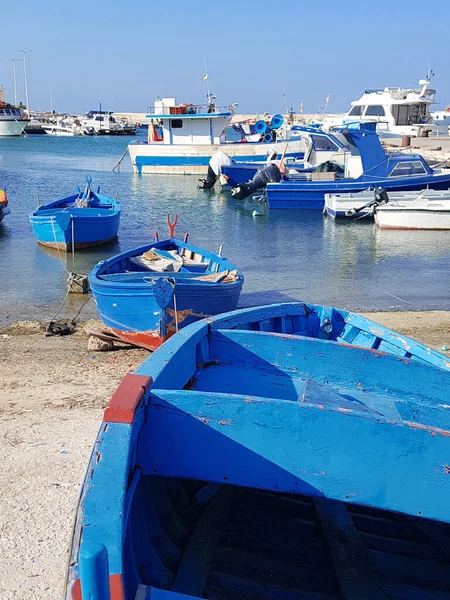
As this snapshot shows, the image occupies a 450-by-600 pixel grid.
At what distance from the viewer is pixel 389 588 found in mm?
3377

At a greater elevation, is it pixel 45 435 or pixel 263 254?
pixel 45 435

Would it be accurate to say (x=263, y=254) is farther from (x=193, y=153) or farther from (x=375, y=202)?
(x=193, y=153)

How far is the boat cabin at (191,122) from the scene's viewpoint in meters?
39.5

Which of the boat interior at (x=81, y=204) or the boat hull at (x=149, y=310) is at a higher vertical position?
the boat interior at (x=81, y=204)

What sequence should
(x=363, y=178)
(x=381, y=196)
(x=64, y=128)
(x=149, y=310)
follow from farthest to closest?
(x=64, y=128), (x=363, y=178), (x=381, y=196), (x=149, y=310)

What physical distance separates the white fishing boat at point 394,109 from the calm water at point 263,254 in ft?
71.6

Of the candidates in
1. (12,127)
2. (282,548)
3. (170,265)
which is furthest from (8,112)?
(282,548)

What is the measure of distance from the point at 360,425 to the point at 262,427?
1.58 ft

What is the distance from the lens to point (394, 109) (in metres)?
49.6

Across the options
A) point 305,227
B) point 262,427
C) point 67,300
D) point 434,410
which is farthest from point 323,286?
point 262,427

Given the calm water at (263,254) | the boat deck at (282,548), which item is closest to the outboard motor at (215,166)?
the calm water at (263,254)

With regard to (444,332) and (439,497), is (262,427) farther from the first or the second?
(444,332)

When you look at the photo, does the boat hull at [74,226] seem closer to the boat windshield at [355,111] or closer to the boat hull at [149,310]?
the boat hull at [149,310]

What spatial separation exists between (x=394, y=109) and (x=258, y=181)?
2466 centimetres
